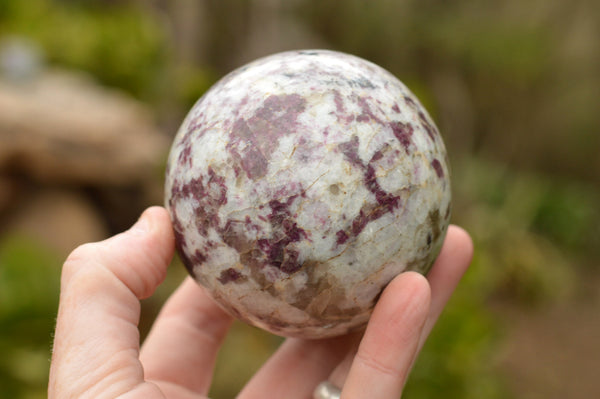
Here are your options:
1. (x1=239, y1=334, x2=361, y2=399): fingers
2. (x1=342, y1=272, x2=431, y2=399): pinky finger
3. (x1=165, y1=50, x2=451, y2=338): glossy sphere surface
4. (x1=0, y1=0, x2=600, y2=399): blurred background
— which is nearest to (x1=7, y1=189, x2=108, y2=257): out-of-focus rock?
(x1=0, y1=0, x2=600, y2=399): blurred background

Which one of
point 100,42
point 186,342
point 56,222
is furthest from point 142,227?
point 100,42

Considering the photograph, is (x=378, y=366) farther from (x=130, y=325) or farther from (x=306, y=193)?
(x=130, y=325)

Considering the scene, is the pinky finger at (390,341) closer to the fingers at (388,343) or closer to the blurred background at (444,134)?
the fingers at (388,343)

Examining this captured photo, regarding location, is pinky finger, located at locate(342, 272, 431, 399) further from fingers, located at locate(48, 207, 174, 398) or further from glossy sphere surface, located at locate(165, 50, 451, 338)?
fingers, located at locate(48, 207, 174, 398)

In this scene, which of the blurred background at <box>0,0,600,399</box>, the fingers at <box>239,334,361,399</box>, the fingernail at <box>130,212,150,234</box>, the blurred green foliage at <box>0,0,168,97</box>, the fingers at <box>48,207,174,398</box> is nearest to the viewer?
the fingers at <box>48,207,174,398</box>

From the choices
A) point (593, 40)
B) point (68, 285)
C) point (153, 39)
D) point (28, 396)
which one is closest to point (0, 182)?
point (28, 396)

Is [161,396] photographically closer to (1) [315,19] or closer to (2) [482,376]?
(2) [482,376]


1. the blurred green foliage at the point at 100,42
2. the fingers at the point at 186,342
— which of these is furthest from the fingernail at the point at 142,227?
the blurred green foliage at the point at 100,42
